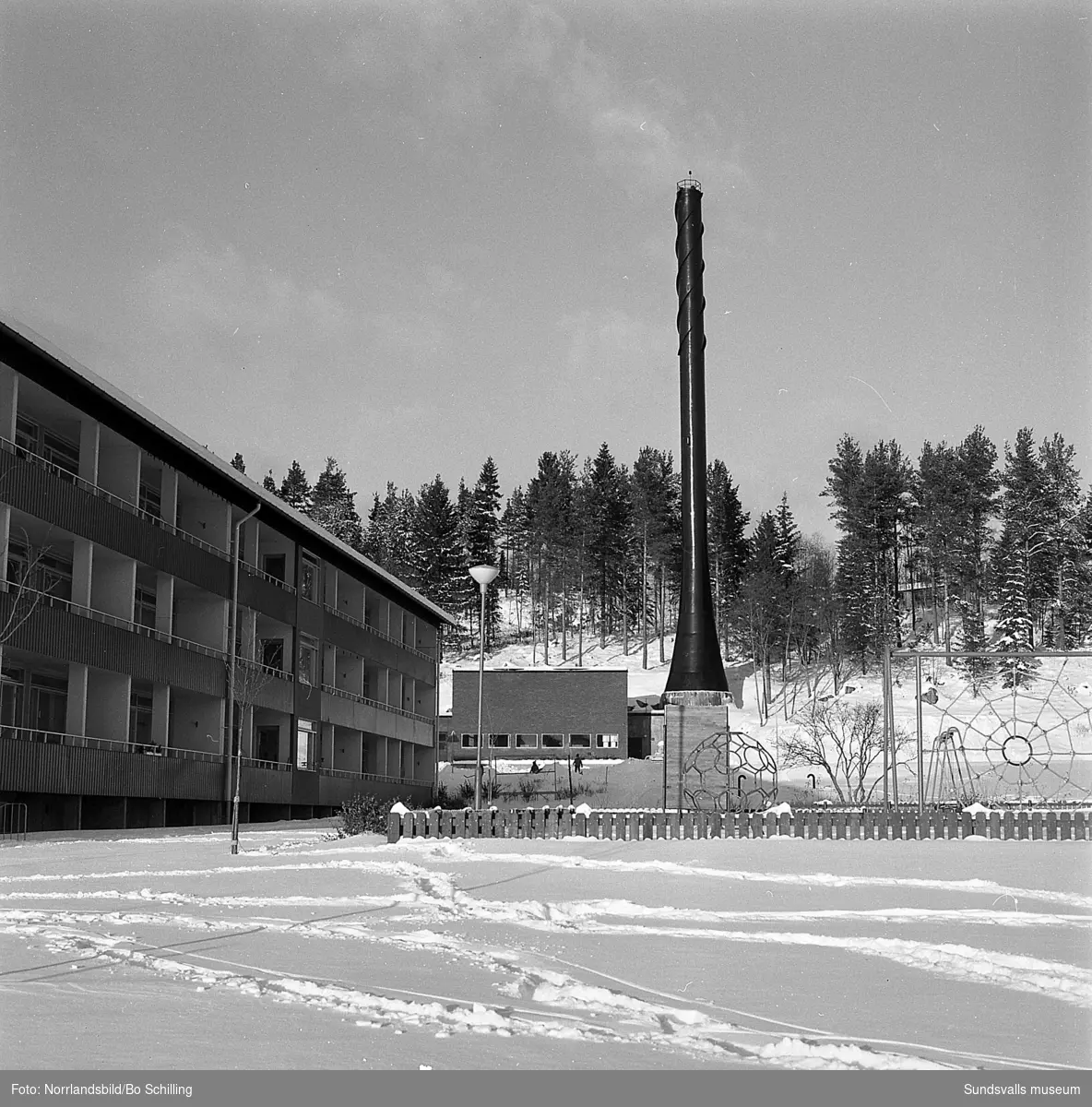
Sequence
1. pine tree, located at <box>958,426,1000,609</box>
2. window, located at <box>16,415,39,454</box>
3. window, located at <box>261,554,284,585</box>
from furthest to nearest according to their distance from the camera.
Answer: pine tree, located at <box>958,426,1000,609</box> → window, located at <box>261,554,284,585</box> → window, located at <box>16,415,39,454</box>

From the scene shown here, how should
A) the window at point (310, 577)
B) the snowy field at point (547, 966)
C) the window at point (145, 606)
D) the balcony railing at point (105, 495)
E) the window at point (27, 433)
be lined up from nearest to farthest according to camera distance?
1. the snowy field at point (547, 966)
2. the balcony railing at point (105, 495)
3. the window at point (27, 433)
4. the window at point (145, 606)
5. the window at point (310, 577)

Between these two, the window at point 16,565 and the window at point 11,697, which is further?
the window at point 11,697

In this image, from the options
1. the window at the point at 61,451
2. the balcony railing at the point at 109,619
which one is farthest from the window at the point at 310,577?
the window at the point at 61,451

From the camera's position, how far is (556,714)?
77.7 metres

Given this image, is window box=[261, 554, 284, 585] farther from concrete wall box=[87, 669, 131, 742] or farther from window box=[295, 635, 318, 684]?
concrete wall box=[87, 669, 131, 742]

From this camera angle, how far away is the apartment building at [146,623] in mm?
30141

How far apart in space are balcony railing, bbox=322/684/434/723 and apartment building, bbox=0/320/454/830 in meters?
0.24

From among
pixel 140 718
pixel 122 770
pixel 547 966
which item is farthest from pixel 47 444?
pixel 547 966

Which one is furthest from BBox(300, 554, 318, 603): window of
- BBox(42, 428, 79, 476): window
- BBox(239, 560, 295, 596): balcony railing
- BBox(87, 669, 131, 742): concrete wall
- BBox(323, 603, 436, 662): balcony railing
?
BBox(87, 669, 131, 742): concrete wall

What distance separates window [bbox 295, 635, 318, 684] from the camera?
157ft

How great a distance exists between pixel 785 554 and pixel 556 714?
110ft

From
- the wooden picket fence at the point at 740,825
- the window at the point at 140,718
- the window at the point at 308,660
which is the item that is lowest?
the wooden picket fence at the point at 740,825

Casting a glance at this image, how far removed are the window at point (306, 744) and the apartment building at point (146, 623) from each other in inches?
4.1

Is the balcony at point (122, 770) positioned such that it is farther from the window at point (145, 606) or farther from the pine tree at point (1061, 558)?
the pine tree at point (1061, 558)
